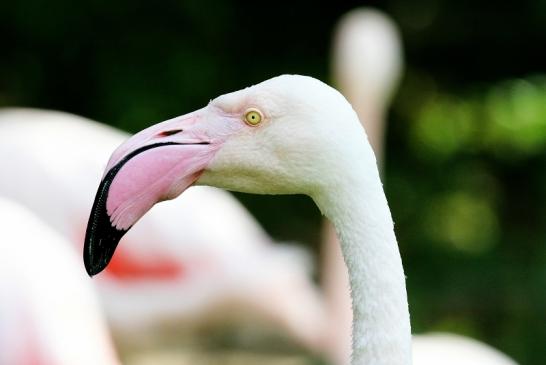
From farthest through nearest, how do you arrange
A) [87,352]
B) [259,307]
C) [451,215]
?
[451,215]
[259,307]
[87,352]

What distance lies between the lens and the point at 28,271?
342 centimetres

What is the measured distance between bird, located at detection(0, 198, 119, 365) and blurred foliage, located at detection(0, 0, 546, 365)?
4.45m

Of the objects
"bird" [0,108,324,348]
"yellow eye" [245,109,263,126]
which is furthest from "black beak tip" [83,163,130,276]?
"bird" [0,108,324,348]

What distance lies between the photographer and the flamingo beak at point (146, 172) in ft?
7.04

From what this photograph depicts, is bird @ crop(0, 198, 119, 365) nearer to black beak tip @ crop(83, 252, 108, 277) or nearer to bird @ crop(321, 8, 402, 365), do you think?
black beak tip @ crop(83, 252, 108, 277)

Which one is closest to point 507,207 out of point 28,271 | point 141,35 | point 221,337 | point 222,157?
point 141,35

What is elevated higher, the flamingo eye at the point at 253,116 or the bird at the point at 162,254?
the bird at the point at 162,254

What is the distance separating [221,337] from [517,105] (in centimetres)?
369

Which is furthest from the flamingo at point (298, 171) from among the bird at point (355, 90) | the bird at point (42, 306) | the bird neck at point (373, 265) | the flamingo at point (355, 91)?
the bird at point (355, 90)

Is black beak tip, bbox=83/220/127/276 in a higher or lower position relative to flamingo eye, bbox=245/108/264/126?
lower

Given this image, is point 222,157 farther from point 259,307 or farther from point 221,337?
point 221,337

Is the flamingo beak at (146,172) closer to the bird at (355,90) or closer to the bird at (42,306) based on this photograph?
the bird at (42,306)

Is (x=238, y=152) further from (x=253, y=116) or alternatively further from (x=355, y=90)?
(x=355, y=90)

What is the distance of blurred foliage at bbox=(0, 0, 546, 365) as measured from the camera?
8.20 metres
